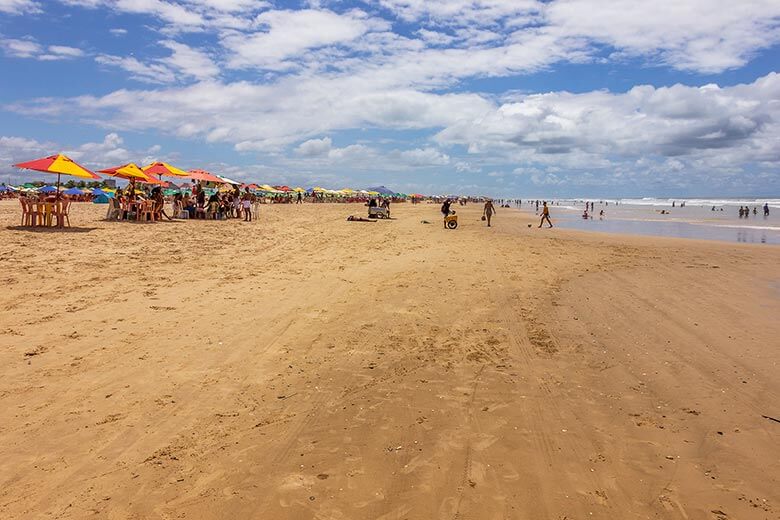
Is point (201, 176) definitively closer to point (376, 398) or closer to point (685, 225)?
point (376, 398)

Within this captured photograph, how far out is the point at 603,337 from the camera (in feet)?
22.4

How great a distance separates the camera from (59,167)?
1659 centimetres

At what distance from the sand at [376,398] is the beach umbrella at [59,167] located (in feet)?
27.0

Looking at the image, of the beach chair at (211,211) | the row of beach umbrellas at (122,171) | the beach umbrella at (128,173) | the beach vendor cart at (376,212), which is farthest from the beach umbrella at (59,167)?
the beach vendor cart at (376,212)

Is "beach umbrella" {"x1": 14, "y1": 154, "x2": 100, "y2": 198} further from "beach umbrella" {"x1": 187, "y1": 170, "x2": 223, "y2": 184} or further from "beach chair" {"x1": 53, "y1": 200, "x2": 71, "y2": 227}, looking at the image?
"beach umbrella" {"x1": 187, "y1": 170, "x2": 223, "y2": 184}

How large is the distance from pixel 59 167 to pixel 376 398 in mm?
16722

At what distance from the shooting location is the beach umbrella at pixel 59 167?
53.6ft

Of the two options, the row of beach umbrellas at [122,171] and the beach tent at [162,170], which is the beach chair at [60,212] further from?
the beach tent at [162,170]

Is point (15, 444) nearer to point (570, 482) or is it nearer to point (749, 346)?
point (570, 482)

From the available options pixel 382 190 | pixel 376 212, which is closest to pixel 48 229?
pixel 376 212

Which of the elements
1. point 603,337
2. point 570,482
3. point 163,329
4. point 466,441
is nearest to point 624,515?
point 570,482

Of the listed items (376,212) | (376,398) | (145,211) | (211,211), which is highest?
(376,212)

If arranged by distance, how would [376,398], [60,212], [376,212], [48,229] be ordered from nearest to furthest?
1. [376,398]
2. [48,229]
3. [60,212]
4. [376,212]

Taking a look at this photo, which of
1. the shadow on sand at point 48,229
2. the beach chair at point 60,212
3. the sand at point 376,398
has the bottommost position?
the sand at point 376,398
